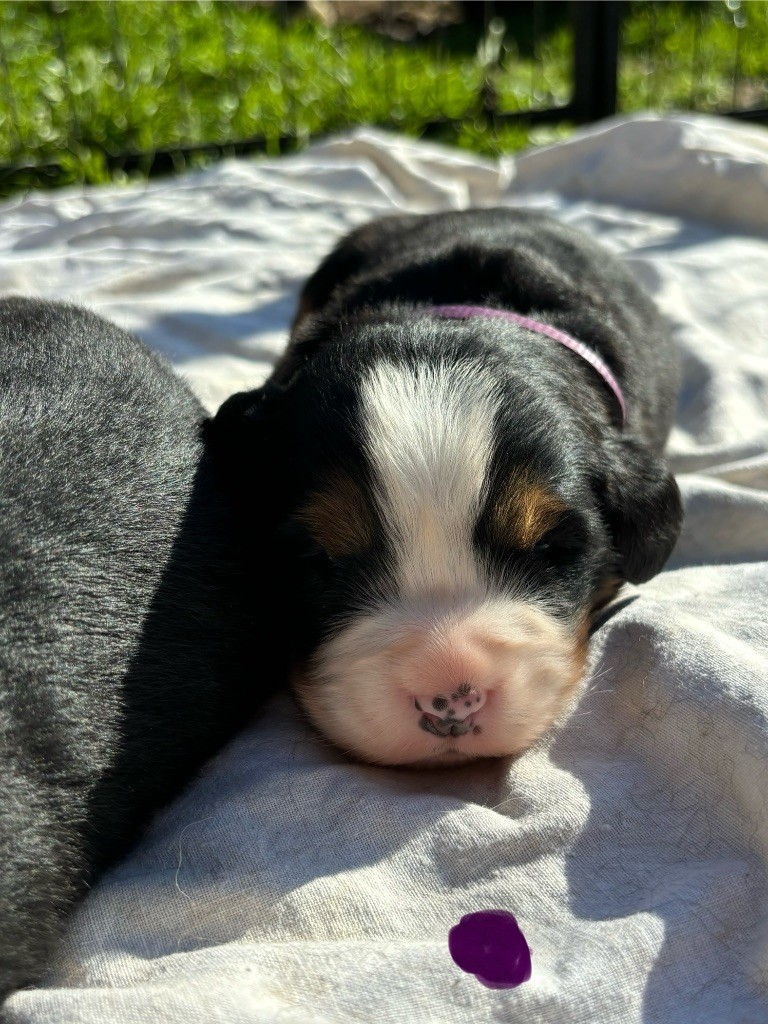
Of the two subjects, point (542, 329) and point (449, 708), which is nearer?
point (449, 708)

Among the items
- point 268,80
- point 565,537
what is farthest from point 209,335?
point 268,80

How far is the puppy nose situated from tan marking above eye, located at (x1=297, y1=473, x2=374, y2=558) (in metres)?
0.41

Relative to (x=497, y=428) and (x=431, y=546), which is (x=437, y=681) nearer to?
(x=431, y=546)

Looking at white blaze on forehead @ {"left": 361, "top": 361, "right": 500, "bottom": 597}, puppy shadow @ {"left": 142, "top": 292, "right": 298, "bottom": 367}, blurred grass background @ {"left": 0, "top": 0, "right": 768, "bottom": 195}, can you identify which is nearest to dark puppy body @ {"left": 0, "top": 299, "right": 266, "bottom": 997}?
white blaze on forehead @ {"left": 361, "top": 361, "right": 500, "bottom": 597}

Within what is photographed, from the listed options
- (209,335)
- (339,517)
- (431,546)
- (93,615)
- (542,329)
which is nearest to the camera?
(93,615)

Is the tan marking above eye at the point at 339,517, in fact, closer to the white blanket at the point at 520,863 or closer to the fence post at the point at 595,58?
the white blanket at the point at 520,863

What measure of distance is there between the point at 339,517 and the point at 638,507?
2.59 ft

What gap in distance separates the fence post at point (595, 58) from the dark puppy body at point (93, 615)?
648cm

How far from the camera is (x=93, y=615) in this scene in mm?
2299

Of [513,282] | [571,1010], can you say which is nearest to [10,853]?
[571,1010]

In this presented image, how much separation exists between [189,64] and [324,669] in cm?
697

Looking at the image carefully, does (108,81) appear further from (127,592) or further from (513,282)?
(127,592)

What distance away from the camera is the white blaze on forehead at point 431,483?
2.53 meters

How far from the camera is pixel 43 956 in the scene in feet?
6.79
